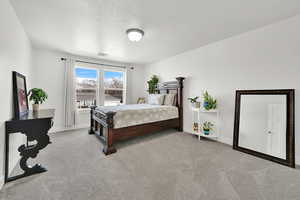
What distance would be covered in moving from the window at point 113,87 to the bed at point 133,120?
142cm

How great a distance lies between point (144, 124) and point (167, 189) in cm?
163

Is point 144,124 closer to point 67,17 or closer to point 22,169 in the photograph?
point 22,169

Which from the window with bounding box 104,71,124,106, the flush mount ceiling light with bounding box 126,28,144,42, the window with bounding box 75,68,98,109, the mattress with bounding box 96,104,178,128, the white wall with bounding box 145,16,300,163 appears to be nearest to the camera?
the white wall with bounding box 145,16,300,163

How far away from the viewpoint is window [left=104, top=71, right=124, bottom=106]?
4.60 metres

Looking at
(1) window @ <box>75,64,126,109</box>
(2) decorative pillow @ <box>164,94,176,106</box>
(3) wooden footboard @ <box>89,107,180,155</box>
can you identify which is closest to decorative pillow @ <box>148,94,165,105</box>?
(2) decorative pillow @ <box>164,94,176,106</box>

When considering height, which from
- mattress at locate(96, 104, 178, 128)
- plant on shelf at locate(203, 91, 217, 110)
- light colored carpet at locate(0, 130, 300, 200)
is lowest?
light colored carpet at locate(0, 130, 300, 200)

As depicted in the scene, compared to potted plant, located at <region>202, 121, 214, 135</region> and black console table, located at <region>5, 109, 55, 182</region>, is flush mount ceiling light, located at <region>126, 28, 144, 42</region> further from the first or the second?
potted plant, located at <region>202, 121, 214, 135</region>

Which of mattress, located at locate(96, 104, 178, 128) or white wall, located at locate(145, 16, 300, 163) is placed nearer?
white wall, located at locate(145, 16, 300, 163)

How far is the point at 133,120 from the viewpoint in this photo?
271 centimetres

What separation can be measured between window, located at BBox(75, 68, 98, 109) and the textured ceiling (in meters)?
1.27

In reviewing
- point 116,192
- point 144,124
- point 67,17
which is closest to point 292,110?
point 144,124

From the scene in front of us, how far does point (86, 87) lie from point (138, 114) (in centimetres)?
256

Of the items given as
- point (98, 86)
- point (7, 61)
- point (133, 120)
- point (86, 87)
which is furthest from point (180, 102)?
point (7, 61)

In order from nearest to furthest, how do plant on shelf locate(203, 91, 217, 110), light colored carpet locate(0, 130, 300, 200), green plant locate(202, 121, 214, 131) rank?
light colored carpet locate(0, 130, 300, 200) → plant on shelf locate(203, 91, 217, 110) → green plant locate(202, 121, 214, 131)
